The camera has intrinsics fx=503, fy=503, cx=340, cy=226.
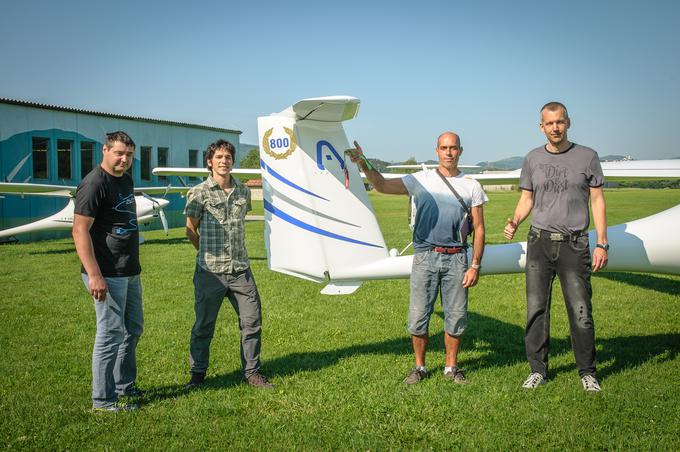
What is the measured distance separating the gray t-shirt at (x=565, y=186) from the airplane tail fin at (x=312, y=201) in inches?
52.9

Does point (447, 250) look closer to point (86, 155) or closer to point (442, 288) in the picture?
point (442, 288)

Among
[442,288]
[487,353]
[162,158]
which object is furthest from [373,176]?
[162,158]

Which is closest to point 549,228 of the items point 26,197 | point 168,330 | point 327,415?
point 327,415

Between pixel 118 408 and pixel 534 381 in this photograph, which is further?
pixel 534 381

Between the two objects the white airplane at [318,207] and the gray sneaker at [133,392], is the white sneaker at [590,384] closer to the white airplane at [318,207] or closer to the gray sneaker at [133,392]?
the white airplane at [318,207]

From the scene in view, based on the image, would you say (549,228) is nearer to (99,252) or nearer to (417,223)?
(417,223)

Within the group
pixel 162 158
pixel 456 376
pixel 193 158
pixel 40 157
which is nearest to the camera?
pixel 456 376

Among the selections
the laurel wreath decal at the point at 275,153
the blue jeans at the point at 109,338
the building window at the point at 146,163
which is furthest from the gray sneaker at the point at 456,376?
the building window at the point at 146,163

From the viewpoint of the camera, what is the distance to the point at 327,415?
11.4ft

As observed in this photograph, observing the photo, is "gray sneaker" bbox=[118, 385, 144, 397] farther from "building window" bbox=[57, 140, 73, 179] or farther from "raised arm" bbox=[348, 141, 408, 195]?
"building window" bbox=[57, 140, 73, 179]

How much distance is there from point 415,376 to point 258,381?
125 cm

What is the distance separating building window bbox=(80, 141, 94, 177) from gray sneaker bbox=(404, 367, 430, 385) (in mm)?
22562

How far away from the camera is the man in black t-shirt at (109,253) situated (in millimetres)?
3262

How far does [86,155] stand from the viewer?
75.5 ft
